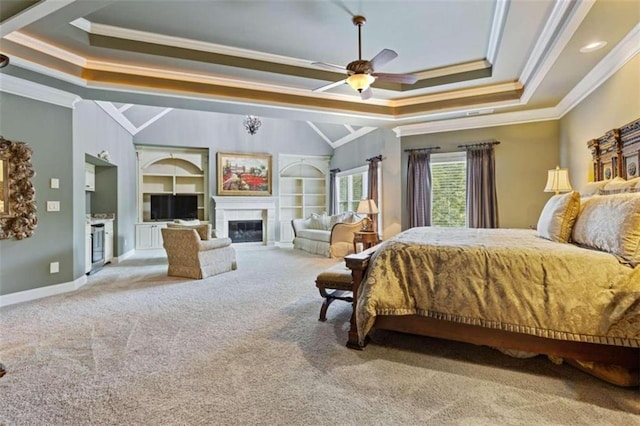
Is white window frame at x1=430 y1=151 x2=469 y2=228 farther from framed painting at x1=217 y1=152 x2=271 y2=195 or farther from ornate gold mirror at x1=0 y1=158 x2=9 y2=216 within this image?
ornate gold mirror at x1=0 y1=158 x2=9 y2=216

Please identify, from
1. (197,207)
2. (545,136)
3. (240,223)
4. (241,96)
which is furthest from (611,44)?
(197,207)

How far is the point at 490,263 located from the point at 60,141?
5.15 m

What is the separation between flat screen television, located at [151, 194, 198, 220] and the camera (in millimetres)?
7969

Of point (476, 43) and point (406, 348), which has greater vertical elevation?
point (476, 43)

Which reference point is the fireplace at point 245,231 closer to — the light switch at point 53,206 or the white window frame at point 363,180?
the white window frame at point 363,180

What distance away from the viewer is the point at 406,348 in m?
2.43

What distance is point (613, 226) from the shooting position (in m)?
2.00

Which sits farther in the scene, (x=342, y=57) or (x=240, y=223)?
(x=240, y=223)

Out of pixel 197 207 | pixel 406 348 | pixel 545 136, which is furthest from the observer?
pixel 197 207

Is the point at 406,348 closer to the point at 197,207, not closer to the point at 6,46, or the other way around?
the point at 6,46

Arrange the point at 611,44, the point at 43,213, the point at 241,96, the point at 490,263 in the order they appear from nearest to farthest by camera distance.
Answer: the point at 490,263
the point at 611,44
the point at 43,213
the point at 241,96

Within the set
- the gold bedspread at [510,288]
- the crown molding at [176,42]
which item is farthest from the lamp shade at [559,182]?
the crown molding at [176,42]

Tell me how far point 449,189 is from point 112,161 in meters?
6.43

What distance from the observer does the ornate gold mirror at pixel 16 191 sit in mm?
3574
